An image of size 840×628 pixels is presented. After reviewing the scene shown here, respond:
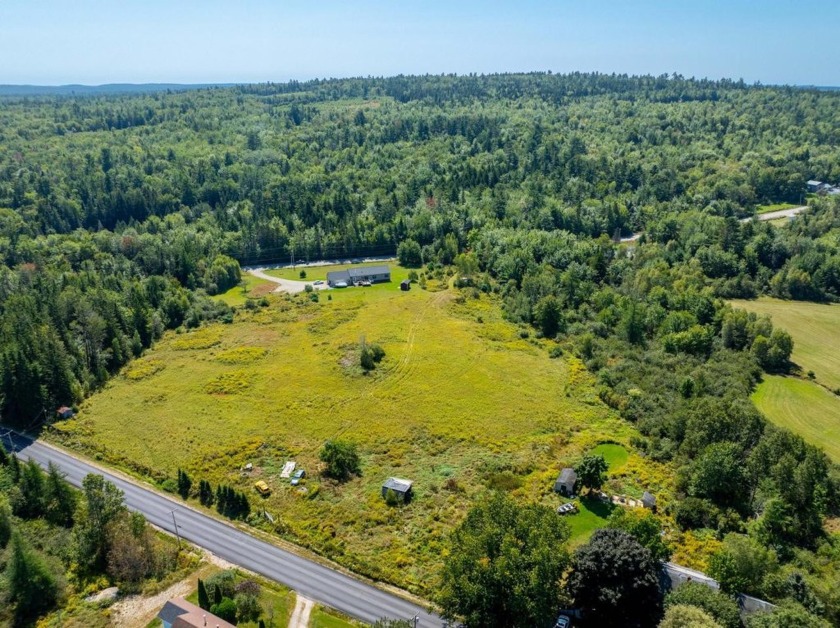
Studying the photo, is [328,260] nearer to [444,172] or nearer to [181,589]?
[444,172]

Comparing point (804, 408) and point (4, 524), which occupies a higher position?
point (4, 524)

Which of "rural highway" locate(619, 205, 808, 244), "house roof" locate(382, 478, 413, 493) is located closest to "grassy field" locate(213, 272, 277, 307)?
"house roof" locate(382, 478, 413, 493)

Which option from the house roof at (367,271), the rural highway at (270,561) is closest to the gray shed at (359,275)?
the house roof at (367,271)

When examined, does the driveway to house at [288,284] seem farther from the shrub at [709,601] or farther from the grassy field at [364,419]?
the shrub at [709,601]

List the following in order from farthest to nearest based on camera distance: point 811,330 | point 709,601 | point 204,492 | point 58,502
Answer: point 811,330, point 204,492, point 58,502, point 709,601

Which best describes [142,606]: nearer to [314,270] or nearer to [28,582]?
[28,582]

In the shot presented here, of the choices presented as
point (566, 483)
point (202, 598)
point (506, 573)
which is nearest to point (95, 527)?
point (202, 598)

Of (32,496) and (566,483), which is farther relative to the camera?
(566,483)
